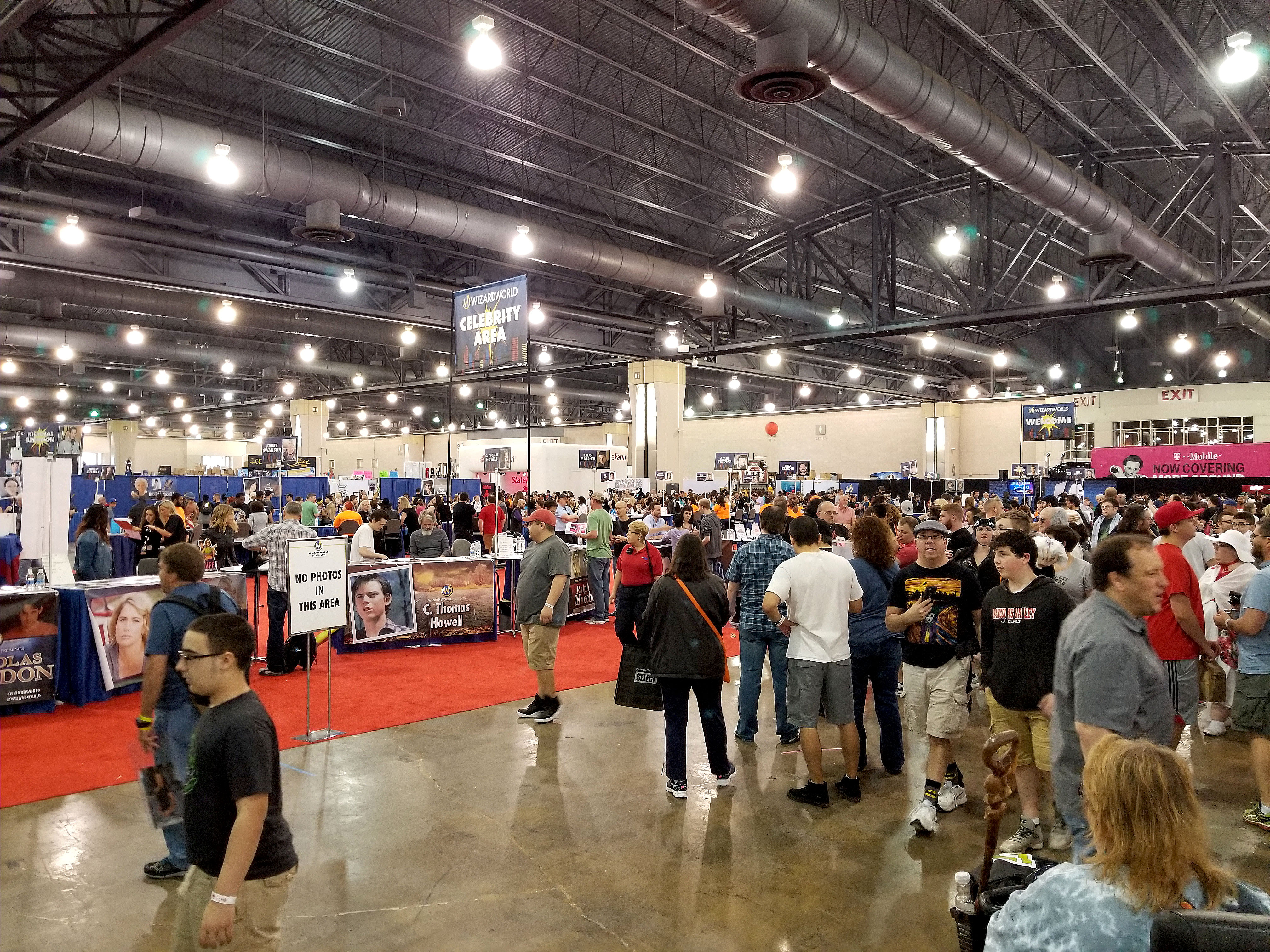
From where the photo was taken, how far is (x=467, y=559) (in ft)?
30.6

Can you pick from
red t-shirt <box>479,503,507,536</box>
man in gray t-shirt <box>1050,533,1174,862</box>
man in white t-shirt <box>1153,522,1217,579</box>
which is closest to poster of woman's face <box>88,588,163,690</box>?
man in gray t-shirt <box>1050,533,1174,862</box>

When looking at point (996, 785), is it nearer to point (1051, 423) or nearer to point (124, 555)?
point (124, 555)

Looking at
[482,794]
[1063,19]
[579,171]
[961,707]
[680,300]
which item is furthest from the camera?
[680,300]

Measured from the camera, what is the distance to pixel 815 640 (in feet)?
14.7

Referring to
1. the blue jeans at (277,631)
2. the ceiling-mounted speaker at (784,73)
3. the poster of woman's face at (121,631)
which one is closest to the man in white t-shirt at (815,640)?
the ceiling-mounted speaker at (784,73)

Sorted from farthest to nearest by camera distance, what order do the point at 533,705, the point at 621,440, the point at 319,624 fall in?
the point at 621,440 → the point at 533,705 → the point at 319,624

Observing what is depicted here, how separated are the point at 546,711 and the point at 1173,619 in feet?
13.5

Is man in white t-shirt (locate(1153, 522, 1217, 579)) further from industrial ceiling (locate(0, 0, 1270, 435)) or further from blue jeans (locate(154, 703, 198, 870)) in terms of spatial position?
blue jeans (locate(154, 703, 198, 870))

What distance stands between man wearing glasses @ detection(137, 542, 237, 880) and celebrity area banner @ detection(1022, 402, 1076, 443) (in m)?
20.0

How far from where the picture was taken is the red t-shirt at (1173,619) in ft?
13.8

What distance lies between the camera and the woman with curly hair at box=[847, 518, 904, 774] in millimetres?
4941

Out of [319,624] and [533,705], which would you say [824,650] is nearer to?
[533,705]

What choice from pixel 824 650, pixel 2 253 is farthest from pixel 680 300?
pixel 824 650

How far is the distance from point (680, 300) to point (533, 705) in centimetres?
1443
